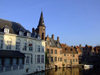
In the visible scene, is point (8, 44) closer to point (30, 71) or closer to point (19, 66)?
point (19, 66)

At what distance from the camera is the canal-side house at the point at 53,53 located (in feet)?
161

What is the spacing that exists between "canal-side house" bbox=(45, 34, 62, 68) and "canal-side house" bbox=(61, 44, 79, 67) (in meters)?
3.73

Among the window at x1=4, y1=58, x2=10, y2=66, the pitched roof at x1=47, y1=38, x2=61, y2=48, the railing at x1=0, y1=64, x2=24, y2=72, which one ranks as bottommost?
the railing at x1=0, y1=64, x2=24, y2=72

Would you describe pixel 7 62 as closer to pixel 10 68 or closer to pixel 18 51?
pixel 10 68

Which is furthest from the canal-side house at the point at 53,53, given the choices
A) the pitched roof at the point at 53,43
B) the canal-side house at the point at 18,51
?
the canal-side house at the point at 18,51

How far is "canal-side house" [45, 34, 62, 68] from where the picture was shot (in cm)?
4903

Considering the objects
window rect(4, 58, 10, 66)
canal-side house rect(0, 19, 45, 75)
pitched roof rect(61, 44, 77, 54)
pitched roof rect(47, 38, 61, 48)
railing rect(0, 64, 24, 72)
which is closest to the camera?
railing rect(0, 64, 24, 72)

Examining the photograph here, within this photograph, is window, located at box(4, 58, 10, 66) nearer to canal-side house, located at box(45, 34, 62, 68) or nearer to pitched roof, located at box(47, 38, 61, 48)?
canal-side house, located at box(45, 34, 62, 68)

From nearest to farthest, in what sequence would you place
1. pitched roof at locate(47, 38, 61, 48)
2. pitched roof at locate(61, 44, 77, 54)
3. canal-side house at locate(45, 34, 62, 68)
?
canal-side house at locate(45, 34, 62, 68), pitched roof at locate(47, 38, 61, 48), pitched roof at locate(61, 44, 77, 54)

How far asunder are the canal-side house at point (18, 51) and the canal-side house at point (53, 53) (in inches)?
442

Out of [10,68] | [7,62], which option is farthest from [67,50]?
[7,62]

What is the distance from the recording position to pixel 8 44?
95.1 feet

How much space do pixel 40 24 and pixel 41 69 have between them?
1595 centimetres

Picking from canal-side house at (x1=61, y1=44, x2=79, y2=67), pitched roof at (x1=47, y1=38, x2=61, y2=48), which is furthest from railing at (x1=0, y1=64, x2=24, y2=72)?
canal-side house at (x1=61, y1=44, x2=79, y2=67)
